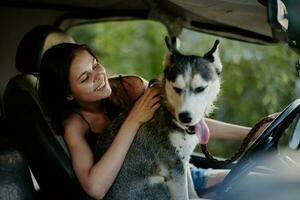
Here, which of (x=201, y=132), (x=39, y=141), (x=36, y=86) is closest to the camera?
(x=201, y=132)

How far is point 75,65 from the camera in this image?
100.0 inches

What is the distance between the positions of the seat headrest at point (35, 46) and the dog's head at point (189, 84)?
2.80 ft

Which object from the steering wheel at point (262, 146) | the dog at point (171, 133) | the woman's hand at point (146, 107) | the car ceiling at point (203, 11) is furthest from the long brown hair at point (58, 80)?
the steering wheel at point (262, 146)

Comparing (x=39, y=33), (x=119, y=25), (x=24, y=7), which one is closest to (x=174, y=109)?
(x=39, y=33)

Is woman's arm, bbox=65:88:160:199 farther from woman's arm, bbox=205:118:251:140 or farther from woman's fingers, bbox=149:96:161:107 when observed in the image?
woman's arm, bbox=205:118:251:140

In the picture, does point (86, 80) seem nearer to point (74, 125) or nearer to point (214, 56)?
point (74, 125)

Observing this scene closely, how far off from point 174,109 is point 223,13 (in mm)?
Answer: 716

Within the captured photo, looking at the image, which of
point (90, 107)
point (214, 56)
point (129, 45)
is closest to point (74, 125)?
point (90, 107)

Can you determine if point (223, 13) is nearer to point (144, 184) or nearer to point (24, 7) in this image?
point (144, 184)

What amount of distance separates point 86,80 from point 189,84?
51 cm

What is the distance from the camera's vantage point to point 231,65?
7492 millimetres

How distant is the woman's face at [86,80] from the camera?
2525mm

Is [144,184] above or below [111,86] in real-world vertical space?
below

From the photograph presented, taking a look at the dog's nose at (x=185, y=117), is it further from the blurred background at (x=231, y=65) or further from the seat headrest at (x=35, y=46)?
the blurred background at (x=231, y=65)
